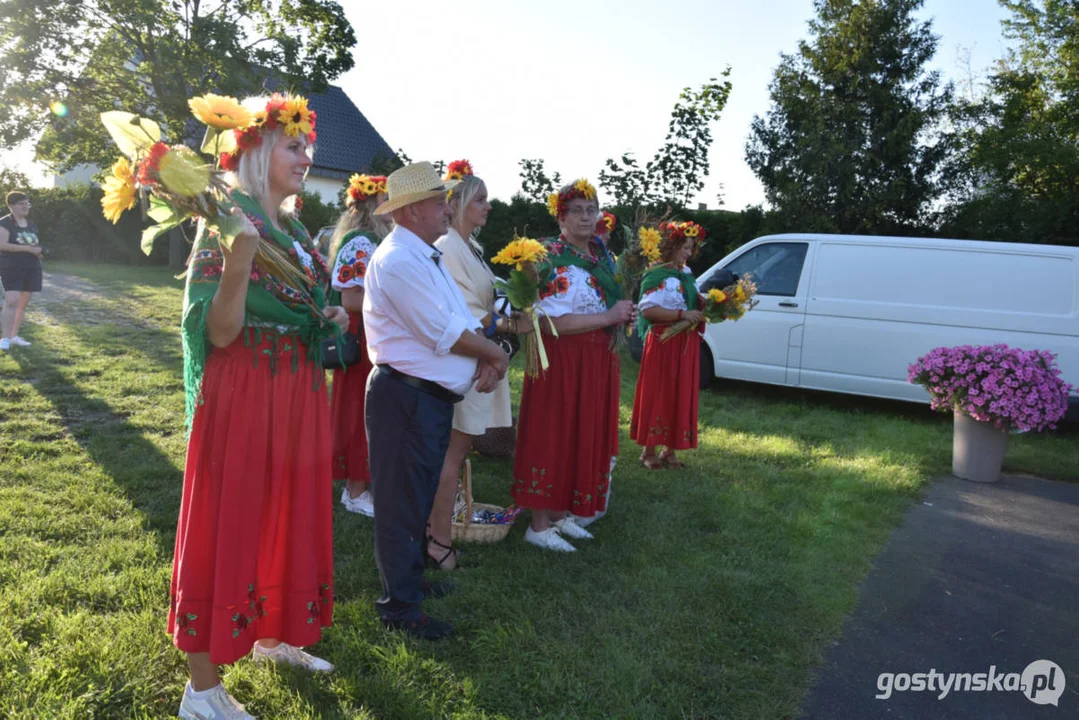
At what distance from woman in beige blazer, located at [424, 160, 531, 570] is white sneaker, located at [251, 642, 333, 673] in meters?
0.99

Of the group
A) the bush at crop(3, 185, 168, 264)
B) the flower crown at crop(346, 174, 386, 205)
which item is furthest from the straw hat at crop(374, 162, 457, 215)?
the bush at crop(3, 185, 168, 264)

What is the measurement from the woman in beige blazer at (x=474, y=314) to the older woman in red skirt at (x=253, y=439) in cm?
125

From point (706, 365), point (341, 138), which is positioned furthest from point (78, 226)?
point (706, 365)

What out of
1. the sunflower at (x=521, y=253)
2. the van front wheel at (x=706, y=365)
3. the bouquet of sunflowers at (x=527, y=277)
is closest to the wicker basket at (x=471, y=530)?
the bouquet of sunflowers at (x=527, y=277)

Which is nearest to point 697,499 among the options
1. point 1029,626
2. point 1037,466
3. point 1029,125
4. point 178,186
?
point 1029,626

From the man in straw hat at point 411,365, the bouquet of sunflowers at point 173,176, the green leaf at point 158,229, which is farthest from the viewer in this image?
the man in straw hat at point 411,365

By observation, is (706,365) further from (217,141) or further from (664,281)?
(217,141)

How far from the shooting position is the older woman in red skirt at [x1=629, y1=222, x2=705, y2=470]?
19.0 ft

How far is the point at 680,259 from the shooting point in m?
5.77

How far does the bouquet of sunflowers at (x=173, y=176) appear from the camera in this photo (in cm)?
203

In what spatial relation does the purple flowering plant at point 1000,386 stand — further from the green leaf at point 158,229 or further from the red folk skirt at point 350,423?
the green leaf at point 158,229

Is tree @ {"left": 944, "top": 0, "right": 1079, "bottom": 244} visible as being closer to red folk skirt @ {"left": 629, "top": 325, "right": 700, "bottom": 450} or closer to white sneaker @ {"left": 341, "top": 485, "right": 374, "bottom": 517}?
red folk skirt @ {"left": 629, "top": 325, "right": 700, "bottom": 450}

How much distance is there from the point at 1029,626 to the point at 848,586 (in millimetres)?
828

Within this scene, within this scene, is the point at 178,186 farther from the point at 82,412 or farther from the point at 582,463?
the point at 82,412
